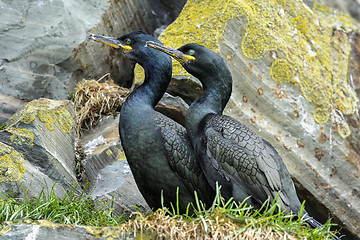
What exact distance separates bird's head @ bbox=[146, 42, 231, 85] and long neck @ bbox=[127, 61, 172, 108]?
0.21 meters

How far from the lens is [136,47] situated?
220 inches

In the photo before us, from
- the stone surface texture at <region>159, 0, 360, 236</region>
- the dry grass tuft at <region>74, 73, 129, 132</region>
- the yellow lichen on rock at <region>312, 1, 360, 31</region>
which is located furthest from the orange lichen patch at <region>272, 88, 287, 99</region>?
the dry grass tuft at <region>74, 73, 129, 132</region>

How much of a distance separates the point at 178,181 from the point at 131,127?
0.63 m

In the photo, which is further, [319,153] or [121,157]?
[319,153]

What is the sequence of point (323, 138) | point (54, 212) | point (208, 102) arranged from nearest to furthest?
1. point (54, 212)
2. point (208, 102)
3. point (323, 138)

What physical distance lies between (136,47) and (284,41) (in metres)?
2.28

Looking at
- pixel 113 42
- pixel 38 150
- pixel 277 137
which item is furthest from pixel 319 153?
pixel 38 150

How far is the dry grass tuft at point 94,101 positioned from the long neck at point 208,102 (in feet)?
6.94

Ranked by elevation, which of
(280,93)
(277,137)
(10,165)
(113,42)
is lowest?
(10,165)

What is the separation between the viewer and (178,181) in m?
4.98

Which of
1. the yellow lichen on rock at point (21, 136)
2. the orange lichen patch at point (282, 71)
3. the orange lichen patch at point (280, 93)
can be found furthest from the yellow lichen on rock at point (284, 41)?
the yellow lichen on rock at point (21, 136)

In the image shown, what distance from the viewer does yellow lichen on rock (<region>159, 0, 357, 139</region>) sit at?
6859 mm

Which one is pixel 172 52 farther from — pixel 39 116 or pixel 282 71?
pixel 282 71

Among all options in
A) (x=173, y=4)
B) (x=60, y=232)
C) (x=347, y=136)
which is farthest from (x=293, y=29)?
(x=60, y=232)
